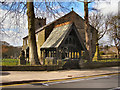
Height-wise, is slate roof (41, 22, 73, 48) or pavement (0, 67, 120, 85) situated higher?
slate roof (41, 22, 73, 48)

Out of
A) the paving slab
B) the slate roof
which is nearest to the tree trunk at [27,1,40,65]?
the slate roof

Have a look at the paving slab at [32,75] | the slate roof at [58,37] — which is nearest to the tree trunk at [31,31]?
the slate roof at [58,37]

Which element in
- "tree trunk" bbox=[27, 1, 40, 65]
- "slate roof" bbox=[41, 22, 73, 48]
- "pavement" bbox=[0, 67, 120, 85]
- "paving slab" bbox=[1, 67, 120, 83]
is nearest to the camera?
"pavement" bbox=[0, 67, 120, 85]

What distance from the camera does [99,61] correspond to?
1916 centimetres

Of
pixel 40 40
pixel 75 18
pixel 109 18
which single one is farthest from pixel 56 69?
Result: pixel 109 18

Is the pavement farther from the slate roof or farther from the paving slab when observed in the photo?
the slate roof

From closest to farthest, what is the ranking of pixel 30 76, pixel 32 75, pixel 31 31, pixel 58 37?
pixel 30 76 < pixel 32 75 < pixel 31 31 < pixel 58 37

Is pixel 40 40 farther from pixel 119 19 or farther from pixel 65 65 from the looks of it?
pixel 119 19

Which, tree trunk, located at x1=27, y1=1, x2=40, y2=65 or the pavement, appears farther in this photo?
tree trunk, located at x1=27, y1=1, x2=40, y2=65

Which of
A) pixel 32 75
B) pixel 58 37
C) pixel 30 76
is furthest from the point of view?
pixel 58 37

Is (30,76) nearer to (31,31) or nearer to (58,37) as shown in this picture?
(31,31)

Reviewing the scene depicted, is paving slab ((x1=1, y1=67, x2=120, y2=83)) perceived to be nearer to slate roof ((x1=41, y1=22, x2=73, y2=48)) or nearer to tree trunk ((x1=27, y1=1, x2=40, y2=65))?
tree trunk ((x1=27, y1=1, x2=40, y2=65))

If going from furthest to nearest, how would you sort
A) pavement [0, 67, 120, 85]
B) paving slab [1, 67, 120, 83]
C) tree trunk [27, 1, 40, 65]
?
1. tree trunk [27, 1, 40, 65]
2. paving slab [1, 67, 120, 83]
3. pavement [0, 67, 120, 85]

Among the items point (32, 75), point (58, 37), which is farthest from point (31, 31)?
point (32, 75)
